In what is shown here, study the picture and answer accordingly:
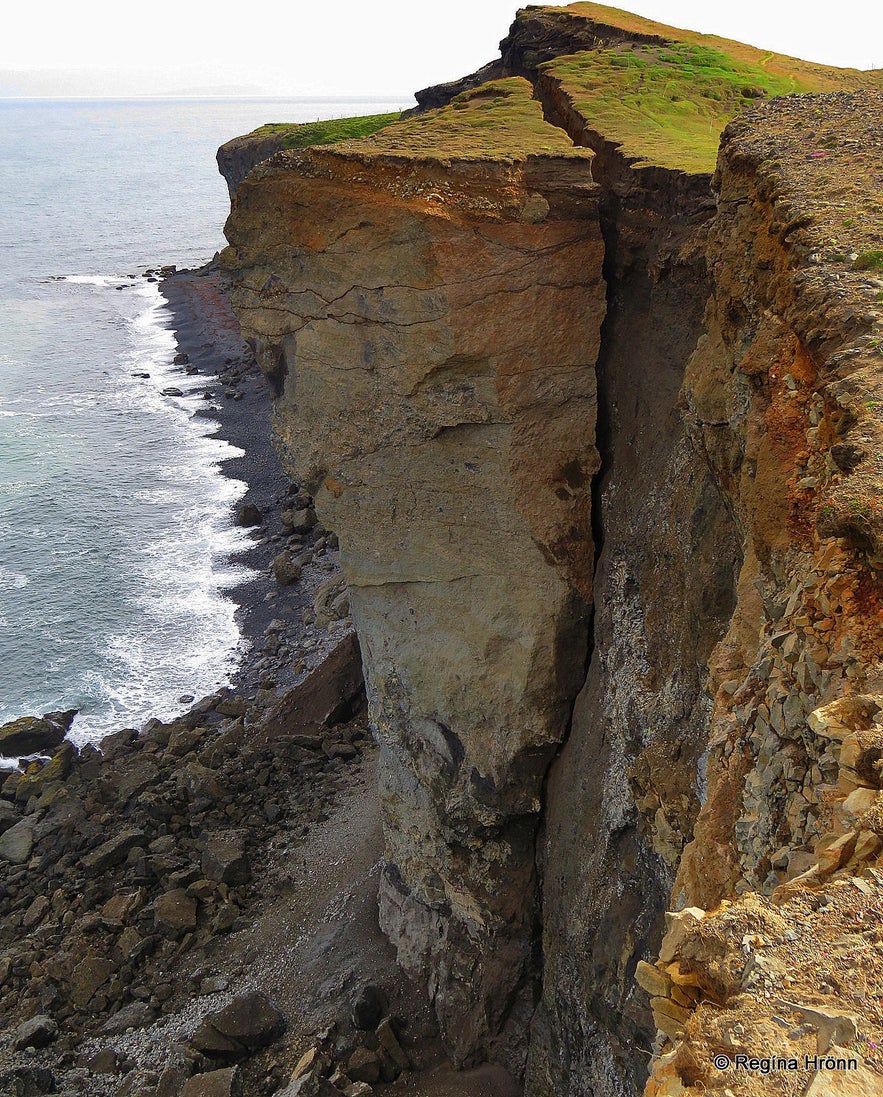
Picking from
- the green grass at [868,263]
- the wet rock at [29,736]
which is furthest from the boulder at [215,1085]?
the green grass at [868,263]

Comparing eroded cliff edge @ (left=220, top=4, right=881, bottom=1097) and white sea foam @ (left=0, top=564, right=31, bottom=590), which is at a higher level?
eroded cliff edge @ (left=220, top=4, right=881, bottom=1097)

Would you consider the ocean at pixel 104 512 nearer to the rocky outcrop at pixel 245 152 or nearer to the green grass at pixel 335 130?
the rocky outcrop at pixel 245 152

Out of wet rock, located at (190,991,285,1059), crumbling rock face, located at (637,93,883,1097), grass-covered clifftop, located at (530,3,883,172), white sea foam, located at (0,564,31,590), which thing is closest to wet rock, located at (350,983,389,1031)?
wet rock, located at (190,991,285,1059)

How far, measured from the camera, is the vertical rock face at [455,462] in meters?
11.1

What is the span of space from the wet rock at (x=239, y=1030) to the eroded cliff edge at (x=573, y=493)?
2.39 metres

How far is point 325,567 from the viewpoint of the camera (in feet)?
98.0

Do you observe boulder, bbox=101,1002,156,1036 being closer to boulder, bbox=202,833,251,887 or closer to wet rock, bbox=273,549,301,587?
boulder, bbox=202,833,251,887

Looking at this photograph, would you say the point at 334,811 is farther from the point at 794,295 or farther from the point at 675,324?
the point at 794,295

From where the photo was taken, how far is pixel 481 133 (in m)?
11.7

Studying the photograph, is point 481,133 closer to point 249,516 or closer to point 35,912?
point 35,912

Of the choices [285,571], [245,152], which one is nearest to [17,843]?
[285,571]

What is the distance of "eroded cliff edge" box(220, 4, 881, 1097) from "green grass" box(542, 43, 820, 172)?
0.97 feet

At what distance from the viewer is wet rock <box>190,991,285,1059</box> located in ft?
47.0

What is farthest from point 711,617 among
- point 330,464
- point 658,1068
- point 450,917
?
point 450,917
